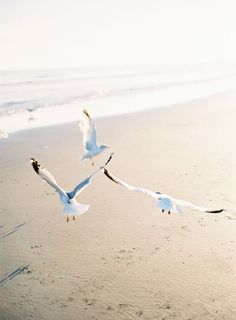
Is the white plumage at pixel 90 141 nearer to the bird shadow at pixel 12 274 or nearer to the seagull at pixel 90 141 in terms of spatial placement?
the seagull at pixel 90 141

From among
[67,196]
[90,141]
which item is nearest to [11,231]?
[90,141]

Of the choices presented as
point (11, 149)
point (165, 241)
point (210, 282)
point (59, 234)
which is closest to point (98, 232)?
point (59, 234)

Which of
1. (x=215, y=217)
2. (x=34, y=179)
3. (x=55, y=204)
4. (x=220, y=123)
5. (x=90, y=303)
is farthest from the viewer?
(x=220, y=123)

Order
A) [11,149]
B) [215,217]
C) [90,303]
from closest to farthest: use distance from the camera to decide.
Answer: [90,303] → [215,217] → [11,149]

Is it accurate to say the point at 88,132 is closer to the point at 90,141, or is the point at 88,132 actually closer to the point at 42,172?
the point at 90,141

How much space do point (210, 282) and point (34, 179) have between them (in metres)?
5.43

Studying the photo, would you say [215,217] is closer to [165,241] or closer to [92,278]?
[165,241]

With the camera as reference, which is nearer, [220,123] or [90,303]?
[90,303]

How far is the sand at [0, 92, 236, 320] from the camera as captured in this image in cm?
602

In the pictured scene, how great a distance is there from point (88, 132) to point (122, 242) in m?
1.87

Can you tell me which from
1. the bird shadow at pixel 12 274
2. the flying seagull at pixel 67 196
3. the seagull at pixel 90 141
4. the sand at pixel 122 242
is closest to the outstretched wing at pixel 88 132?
the seagull at pixel 90 141

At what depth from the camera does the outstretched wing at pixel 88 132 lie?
675cm

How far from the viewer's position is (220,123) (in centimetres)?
1756

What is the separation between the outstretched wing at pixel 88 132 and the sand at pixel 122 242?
160cm
